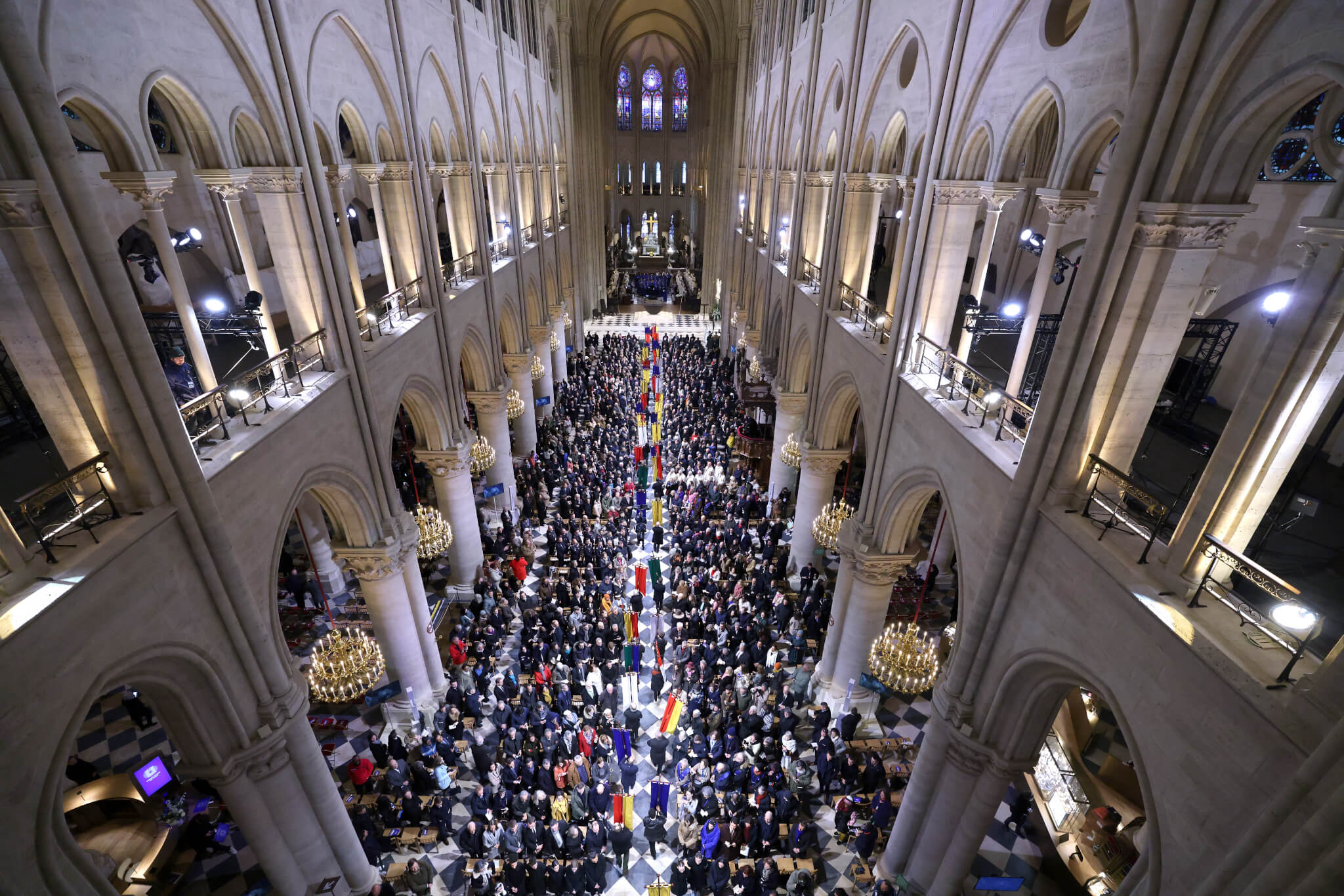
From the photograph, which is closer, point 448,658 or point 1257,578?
point 1257,578

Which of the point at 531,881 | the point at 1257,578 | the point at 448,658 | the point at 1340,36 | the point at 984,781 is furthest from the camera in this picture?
the point at 448,658

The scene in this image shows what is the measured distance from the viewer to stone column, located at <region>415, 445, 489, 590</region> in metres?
12.8

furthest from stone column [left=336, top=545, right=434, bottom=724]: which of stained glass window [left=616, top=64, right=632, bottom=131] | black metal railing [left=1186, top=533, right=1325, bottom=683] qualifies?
stained glass window [left=616, top=64, right=632, bottom=131]

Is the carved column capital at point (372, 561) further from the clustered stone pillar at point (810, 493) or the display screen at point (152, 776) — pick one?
the clustered stone pillar at point (810, 493)

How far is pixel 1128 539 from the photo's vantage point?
5129 millimetres

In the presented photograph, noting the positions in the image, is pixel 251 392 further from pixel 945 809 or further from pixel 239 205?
pixel 945 809

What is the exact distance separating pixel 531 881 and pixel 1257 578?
8.33 meters

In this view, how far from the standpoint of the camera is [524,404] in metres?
18.7

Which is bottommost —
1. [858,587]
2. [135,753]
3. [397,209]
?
[135,753]

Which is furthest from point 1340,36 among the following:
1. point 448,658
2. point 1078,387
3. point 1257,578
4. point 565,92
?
point 565,92

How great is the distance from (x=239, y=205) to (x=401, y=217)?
156 inches

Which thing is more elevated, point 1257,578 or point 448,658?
point 1257,578

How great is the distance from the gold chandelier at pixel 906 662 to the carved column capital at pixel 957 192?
5.40m

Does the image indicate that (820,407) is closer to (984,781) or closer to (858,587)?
(858,587)
